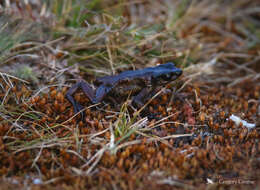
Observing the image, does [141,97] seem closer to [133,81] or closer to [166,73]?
[133,81]

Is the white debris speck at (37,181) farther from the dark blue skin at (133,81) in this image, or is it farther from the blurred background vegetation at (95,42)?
the blurred background vegetation at (95,42)

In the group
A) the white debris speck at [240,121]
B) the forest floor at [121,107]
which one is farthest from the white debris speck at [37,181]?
the white debris speck at [240,121]

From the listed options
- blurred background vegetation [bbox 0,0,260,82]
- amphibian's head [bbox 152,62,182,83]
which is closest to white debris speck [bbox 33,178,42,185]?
blurred background vegetation [bbox 0,0,260,82]

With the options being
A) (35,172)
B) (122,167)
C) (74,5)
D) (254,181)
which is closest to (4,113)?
(35,172)

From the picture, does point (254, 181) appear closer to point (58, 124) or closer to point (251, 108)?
point (251, 108)

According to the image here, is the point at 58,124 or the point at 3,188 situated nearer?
the point at 3,188

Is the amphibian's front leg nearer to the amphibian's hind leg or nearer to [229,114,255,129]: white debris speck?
the amphibian's hind leg

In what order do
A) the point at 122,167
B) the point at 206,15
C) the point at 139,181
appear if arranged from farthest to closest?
the point at 206,15
the point at 122,167
the point at 139,181
